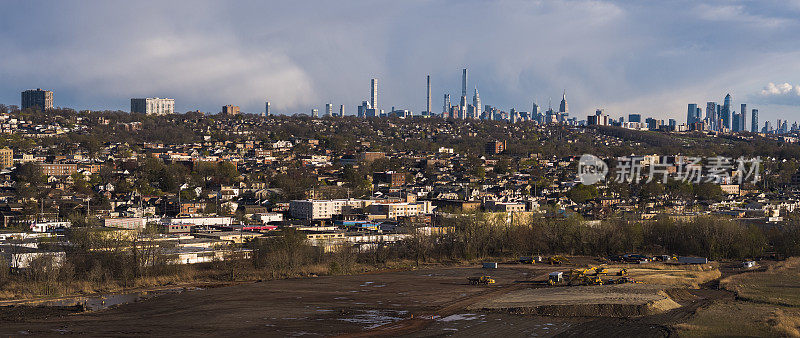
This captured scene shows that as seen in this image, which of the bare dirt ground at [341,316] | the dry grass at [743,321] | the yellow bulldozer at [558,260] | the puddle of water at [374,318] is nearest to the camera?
the dry grass at [743,321]

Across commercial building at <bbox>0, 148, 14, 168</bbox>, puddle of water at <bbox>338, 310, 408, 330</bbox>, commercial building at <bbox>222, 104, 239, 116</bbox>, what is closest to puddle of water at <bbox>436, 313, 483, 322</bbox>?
puddle of water at <bbox>338, 310, 408, 330</bbox>

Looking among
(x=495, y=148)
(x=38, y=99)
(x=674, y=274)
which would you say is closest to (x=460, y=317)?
(x=674, y=274)

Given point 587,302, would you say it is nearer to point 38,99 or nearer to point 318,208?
point 318,208

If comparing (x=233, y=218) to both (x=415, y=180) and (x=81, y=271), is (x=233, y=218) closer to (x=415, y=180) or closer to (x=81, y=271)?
(x=81, y=271)
